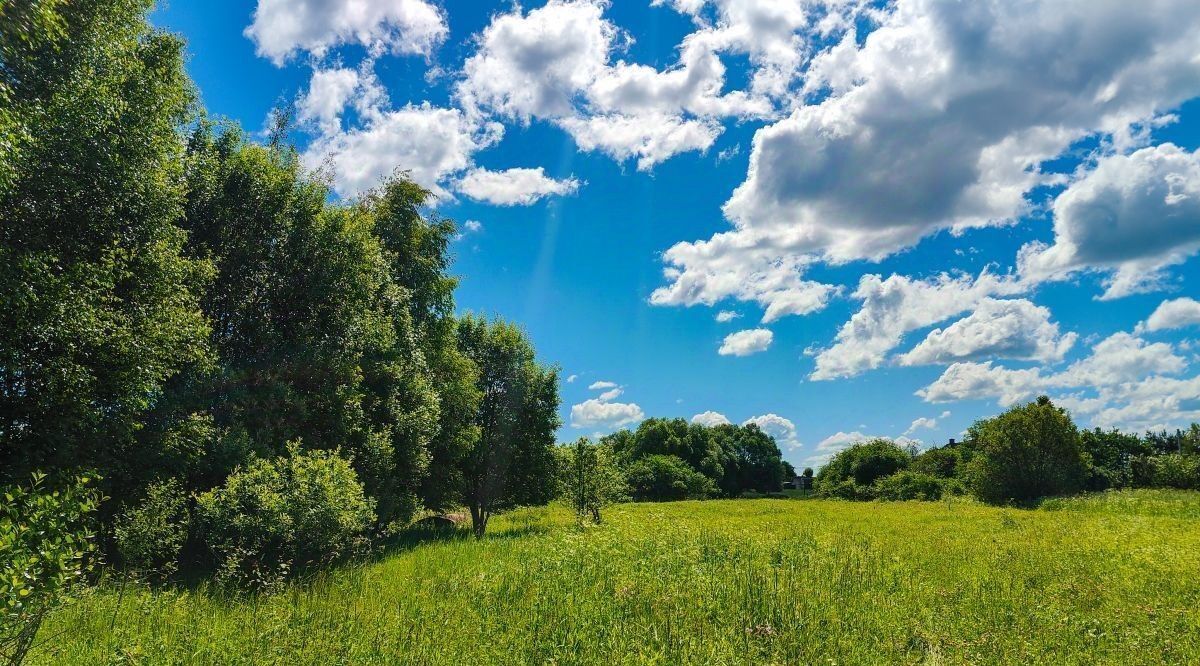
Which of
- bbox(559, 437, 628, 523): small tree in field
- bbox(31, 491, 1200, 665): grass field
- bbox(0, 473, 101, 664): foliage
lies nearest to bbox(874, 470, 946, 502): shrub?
bbox(559, 437, 628, 523): small tree in field

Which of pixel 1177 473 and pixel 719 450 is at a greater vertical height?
pixel 719 450

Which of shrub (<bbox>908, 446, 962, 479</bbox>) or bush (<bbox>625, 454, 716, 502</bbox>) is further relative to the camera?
shrub (<bbox>908, 446, 962, 479</bbox>)

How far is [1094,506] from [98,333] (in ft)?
158

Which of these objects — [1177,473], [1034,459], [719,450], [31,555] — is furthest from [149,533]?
[719,450]

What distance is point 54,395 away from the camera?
1384cm

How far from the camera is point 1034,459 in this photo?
5241 cm

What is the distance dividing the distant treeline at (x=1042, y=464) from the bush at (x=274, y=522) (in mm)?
55670

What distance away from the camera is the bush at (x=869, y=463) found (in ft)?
325

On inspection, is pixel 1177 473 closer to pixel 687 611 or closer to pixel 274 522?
→ pixel 687 611

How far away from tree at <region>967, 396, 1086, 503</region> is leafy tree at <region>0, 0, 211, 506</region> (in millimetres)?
62077

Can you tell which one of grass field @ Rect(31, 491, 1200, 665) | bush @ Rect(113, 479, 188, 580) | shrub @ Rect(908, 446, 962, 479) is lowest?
grass field @ Rect(31, 491, 1200, 665)

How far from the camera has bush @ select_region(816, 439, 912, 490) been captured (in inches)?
3905

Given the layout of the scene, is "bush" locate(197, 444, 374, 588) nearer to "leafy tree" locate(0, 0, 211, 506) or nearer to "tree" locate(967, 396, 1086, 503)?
"leafy tree" locate(0, 0, 211, 506)

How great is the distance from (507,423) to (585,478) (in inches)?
222
